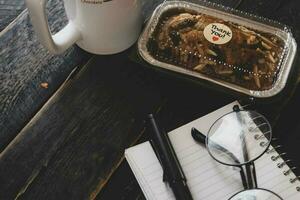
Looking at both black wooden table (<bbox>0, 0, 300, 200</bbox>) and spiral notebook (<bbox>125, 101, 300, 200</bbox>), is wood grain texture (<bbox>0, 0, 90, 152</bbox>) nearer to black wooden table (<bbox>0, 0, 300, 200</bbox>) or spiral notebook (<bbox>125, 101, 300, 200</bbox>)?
black wooden table (<bbox>0, 0, 300, 200</bbox>)

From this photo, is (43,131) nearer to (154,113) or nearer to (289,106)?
(154,113)

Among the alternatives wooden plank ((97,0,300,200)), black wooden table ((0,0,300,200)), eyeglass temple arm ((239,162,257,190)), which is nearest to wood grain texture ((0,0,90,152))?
black wooden table ((0,0,300,200))

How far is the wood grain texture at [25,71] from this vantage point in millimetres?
759

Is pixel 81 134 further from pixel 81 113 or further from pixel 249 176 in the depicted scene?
pixel 249 176

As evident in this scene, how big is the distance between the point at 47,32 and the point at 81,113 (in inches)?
5.5

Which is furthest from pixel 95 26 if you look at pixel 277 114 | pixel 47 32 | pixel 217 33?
pixel 277 114

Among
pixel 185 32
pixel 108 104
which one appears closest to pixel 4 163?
pixel 108 104

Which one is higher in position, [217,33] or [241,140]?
[217,33]

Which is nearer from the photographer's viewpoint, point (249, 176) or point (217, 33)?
point (249, 176)

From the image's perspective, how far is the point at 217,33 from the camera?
0.81 meters

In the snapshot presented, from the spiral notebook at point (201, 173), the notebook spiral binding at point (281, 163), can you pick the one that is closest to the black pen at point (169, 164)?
the spiral notebook at point (201, 173)

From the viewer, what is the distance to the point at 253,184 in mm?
680

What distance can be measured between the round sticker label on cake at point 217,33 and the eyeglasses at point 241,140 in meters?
0.13

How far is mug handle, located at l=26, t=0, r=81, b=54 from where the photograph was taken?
2.18 feet
